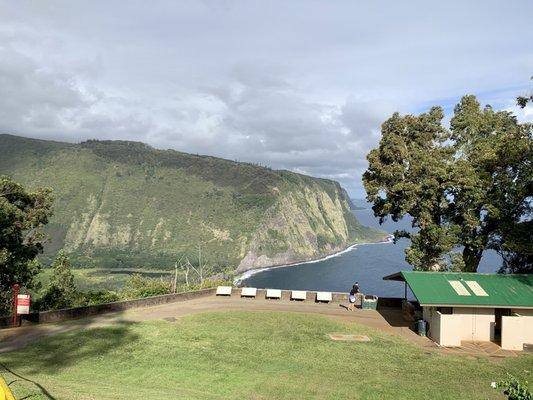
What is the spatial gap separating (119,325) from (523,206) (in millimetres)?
24319

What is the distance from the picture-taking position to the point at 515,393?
8.90 meters

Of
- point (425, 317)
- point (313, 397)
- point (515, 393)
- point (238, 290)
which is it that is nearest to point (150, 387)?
point (313, 397)

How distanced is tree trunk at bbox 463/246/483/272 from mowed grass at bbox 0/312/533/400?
13.7m

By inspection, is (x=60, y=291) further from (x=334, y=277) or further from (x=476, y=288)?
(x=334, y=277)

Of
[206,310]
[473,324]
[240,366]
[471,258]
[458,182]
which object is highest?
[458,182]

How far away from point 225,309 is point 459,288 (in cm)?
1247

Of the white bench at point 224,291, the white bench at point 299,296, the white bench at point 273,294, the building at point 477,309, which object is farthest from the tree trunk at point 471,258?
the white bench at point 224,291

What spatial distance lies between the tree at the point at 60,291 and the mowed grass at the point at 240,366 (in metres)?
22.8

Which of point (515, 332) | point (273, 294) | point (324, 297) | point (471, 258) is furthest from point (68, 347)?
point (471, 258)

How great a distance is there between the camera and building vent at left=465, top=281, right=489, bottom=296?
2173cm

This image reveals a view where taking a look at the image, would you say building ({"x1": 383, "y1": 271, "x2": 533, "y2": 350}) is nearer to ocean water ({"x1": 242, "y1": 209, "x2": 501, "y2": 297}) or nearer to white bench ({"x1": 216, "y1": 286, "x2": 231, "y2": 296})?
white bench ({"x1": 216, "y1": 286, "x2": 231, "y2": 296})

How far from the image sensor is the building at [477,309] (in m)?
20.4

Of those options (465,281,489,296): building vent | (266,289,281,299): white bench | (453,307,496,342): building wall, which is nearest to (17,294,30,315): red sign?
(266,289,281,299): white bench

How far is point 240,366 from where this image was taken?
16.7m
